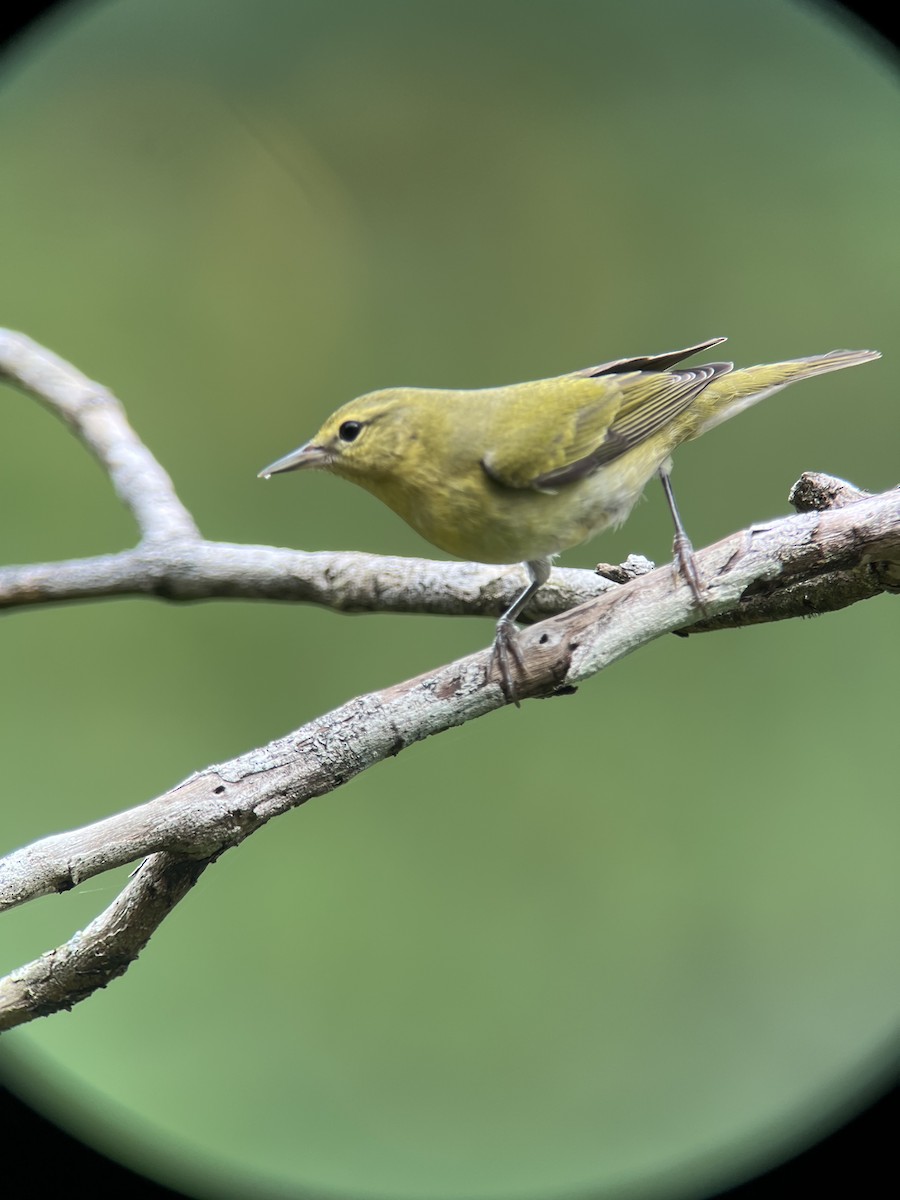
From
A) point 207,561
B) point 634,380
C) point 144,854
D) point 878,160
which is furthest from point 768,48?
point 144,854

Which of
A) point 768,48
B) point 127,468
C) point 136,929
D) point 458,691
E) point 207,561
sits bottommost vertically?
point 136,929

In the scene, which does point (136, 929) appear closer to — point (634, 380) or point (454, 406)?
point (454, 406)

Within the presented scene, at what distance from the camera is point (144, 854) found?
116 cm

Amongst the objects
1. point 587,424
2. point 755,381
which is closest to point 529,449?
point 587,424

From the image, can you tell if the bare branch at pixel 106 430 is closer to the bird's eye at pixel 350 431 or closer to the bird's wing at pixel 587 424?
the bird's eye at pixel 350 431

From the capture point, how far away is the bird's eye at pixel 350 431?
147 cm

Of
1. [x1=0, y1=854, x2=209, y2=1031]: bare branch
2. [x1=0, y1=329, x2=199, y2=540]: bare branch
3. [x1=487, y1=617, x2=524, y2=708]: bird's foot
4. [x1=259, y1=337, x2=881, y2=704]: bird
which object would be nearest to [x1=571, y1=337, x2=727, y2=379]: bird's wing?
[x1=259, y1=337, x2=881, y2=704]: bird

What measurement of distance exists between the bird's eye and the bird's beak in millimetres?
34

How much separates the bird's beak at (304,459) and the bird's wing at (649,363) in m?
0.49

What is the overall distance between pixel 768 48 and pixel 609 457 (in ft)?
7.32

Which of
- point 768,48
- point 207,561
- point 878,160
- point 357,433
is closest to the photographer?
point 357,433

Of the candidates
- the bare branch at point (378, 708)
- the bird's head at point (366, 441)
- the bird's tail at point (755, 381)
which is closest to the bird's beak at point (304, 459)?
the bird's head at point (366, 441)

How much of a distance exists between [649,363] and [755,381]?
0.57 ft

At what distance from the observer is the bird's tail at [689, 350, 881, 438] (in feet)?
5.23
